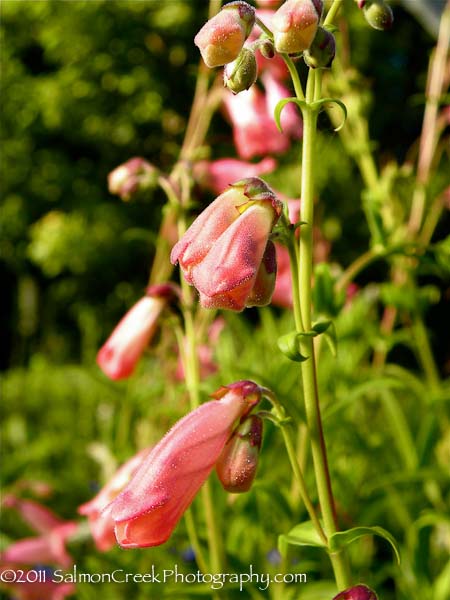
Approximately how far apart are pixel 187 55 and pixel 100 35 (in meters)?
0.57

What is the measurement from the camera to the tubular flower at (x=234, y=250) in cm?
56

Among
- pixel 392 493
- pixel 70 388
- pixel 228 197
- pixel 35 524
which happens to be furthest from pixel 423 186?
pixel 70 388

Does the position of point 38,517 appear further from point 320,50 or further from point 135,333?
point 320,50

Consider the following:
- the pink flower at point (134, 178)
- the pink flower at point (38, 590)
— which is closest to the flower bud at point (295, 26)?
the pink flower at point (134, 178)

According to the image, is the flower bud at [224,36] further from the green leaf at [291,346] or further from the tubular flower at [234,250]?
the green leaf at [291,346]

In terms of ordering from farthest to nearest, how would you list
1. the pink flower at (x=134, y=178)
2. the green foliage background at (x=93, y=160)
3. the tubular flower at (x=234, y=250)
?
1. the green foliage background at (x=93, y=160)
2. the pink flower at (x=134, y=178)
3. the tubular flower at (x=234, y=250)

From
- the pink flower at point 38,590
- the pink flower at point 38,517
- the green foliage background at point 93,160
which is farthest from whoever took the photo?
the green foliage background at point 93,160

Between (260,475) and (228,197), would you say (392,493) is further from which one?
(228,197)

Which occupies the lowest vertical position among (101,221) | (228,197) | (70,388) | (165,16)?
(70,388)

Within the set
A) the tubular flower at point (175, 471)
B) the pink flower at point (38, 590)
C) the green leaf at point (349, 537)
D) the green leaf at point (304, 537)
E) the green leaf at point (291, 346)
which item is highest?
the green leaf at point (291, 346)

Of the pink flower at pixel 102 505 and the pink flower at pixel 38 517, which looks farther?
the pink flower at pixel 38 517

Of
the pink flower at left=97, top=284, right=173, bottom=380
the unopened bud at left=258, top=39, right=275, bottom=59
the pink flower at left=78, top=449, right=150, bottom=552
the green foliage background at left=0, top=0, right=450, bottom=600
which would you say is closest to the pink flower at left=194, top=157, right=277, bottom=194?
the pink flower at left=97, top=284, right=173, bottom=380

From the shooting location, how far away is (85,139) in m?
6.09

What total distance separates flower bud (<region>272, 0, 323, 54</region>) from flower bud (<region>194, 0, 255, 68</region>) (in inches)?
1.6
